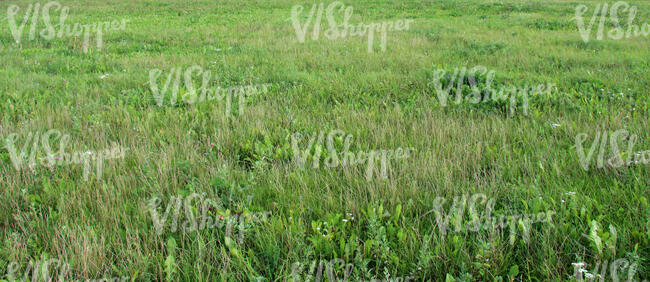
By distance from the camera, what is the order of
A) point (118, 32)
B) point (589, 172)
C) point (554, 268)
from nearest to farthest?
point (554, 268), point (589, 172), point (118, 32)

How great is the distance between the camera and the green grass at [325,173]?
Answer: 1.88 m

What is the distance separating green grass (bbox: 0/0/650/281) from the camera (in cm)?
188

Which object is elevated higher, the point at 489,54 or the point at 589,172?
the point at 489,54

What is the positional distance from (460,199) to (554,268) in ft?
2.28

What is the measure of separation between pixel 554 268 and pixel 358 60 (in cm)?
583

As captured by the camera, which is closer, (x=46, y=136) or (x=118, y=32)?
(x=46, y=136)

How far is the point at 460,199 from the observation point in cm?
236

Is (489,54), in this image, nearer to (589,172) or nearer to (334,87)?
(334,87)

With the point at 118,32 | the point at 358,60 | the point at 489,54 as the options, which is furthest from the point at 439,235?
the point at 118,32

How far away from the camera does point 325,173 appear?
109 inches

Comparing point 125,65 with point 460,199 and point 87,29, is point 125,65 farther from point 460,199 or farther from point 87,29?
point 460,199

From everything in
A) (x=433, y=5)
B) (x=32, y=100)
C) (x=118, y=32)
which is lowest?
(x=32, y=100)

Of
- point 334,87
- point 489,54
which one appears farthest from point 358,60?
point 489,54

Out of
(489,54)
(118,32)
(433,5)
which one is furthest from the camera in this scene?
(433,5)
